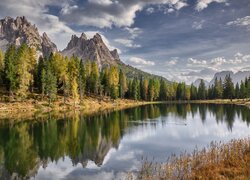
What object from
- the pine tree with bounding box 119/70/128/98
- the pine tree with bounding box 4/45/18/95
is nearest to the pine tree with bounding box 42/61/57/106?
the pine tree with bounding box 4/45/18/95

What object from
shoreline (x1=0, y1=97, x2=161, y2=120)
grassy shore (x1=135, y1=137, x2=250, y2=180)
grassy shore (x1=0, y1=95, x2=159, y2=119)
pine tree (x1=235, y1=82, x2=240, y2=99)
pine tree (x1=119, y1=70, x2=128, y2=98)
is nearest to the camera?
grassy shore (x1=135, y1=137, x2=250, y2=180)

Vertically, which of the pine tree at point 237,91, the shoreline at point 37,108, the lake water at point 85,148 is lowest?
the lake water at point 85,148

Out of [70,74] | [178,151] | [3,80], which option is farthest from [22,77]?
[178,151]

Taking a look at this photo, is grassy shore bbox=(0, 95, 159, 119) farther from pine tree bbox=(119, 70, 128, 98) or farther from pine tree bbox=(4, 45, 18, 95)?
pine tree bbox=(119, 70, 128, 98)

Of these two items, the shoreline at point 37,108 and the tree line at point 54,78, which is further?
the tree line at point 54,78

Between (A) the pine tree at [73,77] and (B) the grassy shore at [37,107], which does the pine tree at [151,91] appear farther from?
(A) the pine tree at [73,77]

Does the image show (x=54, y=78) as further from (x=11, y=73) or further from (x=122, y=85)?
(x=122, y=85)

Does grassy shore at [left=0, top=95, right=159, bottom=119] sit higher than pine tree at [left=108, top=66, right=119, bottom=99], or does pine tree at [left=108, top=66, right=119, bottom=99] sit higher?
pine tree at [left=108, top=66, right=119, bottom=99]

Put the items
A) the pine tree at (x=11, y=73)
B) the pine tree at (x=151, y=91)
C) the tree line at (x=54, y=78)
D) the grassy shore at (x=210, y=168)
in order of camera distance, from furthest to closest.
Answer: the pine tree at (x=151, y=91) < the tree line at (x=54, y=78) < the pine tree at (x=11, y=73) < the grassy shore at (x=210, y=168)

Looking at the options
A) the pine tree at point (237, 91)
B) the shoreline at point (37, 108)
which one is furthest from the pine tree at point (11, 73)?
the pine tree at point (237, 91)

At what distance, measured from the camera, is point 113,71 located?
147 m

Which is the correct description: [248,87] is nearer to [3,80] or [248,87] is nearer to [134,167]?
[3,80]

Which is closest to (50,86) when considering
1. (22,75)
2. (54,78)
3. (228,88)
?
(54,78)

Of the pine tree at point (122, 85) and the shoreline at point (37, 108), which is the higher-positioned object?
the pine tree at point (122, 85)
